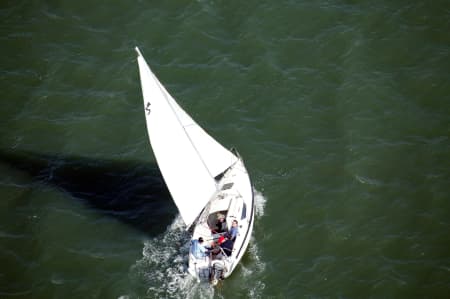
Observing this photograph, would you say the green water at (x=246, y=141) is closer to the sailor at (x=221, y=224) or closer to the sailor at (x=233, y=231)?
the sailor at (x=233, y=231)

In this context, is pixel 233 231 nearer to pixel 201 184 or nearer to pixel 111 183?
pixel 201 184

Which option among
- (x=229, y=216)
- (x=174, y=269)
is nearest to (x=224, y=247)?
(x=229, y=216)

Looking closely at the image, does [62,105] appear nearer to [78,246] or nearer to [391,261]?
[78,246]

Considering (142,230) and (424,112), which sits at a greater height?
(424,112)

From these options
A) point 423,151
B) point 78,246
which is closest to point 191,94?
point 78,246

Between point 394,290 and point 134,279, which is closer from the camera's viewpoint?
point 394,290
